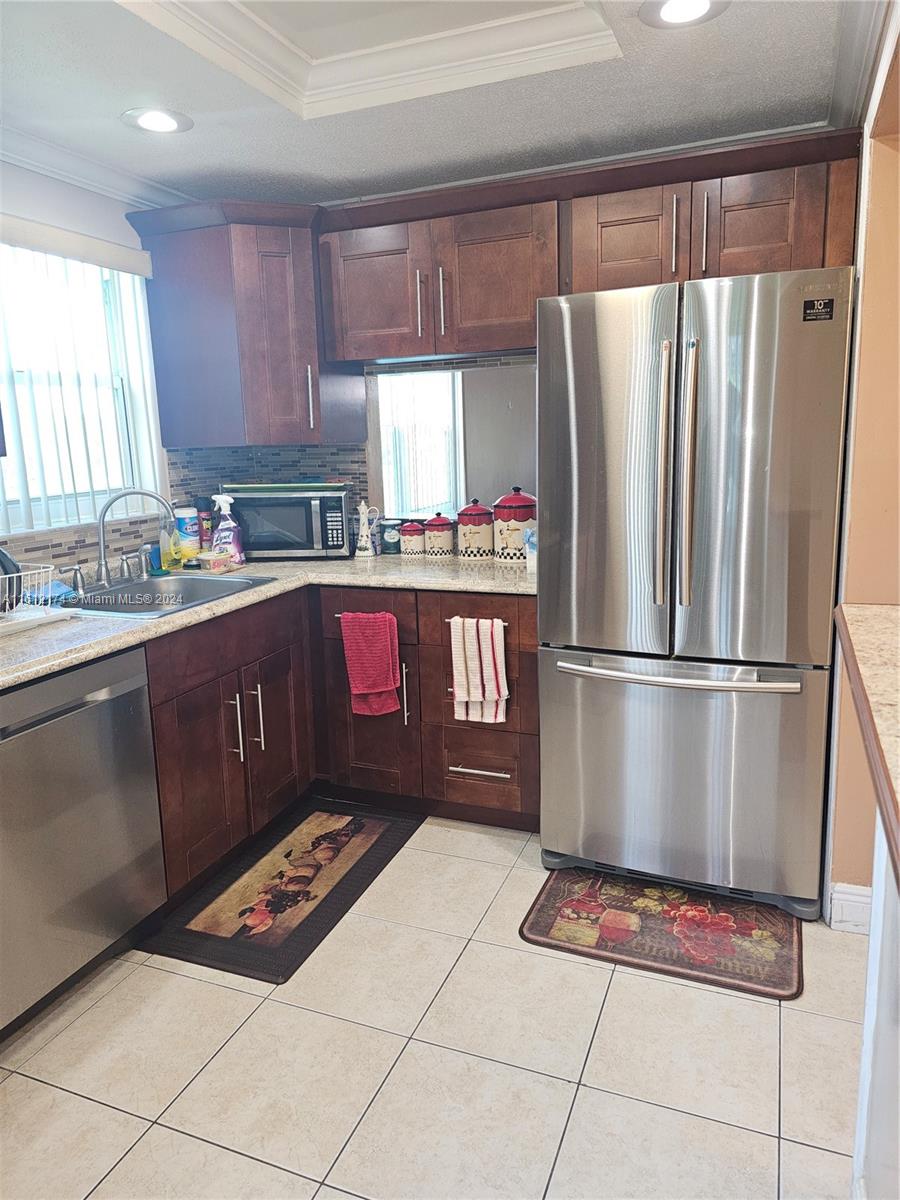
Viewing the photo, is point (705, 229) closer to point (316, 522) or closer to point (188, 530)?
point (316, 522)

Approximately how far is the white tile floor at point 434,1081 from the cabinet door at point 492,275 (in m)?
1.99

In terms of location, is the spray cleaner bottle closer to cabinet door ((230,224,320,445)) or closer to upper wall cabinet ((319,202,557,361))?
cabinet door ((230,224,320,445))

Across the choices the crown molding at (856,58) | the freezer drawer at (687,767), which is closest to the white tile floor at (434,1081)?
the freezer drawer at (687,767)

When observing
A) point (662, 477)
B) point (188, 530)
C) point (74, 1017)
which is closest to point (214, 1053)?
point (74, 1017)

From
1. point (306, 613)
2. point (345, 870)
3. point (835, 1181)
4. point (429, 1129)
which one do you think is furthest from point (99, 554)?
point (835, 1181)

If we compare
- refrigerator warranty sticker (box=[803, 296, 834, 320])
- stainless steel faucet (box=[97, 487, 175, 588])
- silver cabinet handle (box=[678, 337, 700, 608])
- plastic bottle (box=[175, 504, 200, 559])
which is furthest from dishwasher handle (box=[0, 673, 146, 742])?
refrigerator warranty sticker (box=[803, 296, 834, 320])

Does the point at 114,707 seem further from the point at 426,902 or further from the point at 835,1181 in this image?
the point at 835,1181

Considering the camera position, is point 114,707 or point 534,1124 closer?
point 534,1124

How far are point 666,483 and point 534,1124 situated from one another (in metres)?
1.60

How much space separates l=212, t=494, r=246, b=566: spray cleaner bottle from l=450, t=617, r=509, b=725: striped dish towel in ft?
3.36

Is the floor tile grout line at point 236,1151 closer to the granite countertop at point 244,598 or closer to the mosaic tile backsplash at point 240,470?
the granite countertop at point 244,598

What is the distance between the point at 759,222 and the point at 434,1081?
2.49 meters

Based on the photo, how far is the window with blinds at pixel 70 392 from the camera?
8.82ft

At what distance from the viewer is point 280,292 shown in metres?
3.07
